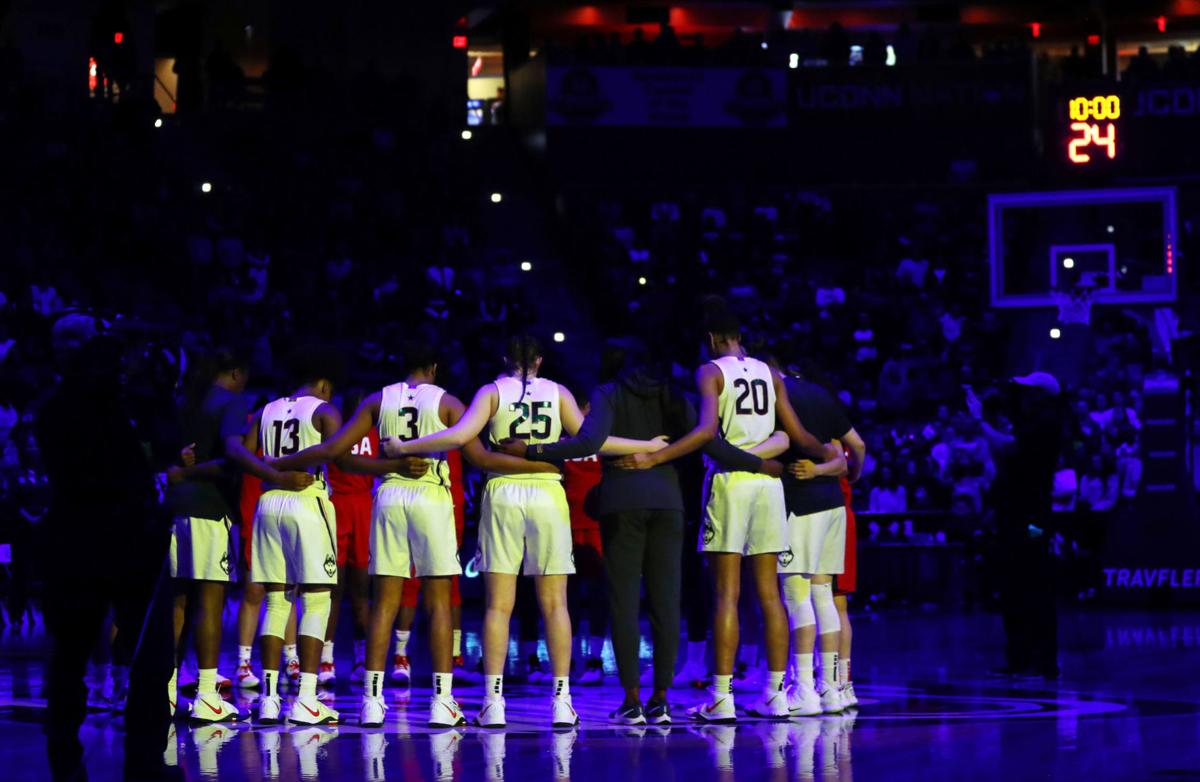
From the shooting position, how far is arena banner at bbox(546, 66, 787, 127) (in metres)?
31.9

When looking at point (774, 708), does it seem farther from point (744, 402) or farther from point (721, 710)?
point (744, 402)

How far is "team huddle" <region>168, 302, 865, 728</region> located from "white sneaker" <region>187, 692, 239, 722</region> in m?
0.01

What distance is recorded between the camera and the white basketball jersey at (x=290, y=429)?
398 inches

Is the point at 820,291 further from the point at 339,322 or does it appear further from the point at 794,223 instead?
the point at 339,322

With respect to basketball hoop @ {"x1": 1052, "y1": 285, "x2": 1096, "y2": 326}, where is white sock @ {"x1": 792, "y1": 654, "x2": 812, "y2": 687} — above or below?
below

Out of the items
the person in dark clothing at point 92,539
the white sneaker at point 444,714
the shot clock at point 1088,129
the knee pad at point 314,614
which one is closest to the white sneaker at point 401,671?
the knee pad at point 314,614

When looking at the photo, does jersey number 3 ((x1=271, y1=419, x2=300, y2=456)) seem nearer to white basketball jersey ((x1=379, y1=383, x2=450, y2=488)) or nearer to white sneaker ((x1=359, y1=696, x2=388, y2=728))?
white basketball jersey ((x1=379, y1=383, x2=450, y2=488))

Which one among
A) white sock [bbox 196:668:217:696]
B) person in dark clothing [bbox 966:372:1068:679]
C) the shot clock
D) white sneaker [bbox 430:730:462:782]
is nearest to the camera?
white sneaker [bbox 430:730:462:782]

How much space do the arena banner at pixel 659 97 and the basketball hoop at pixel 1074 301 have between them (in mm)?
12000

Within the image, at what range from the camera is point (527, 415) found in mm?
9867

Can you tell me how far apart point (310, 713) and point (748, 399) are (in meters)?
2.80

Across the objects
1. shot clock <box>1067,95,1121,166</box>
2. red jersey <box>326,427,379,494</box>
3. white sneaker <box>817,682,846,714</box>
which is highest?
shot clock <box>1067,95,1121,166</box>

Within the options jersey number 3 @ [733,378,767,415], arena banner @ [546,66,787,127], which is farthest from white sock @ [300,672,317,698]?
arena banner @ [546,66,787,127]

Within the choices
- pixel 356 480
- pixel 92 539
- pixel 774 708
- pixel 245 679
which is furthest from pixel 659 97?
pixel 92 539
